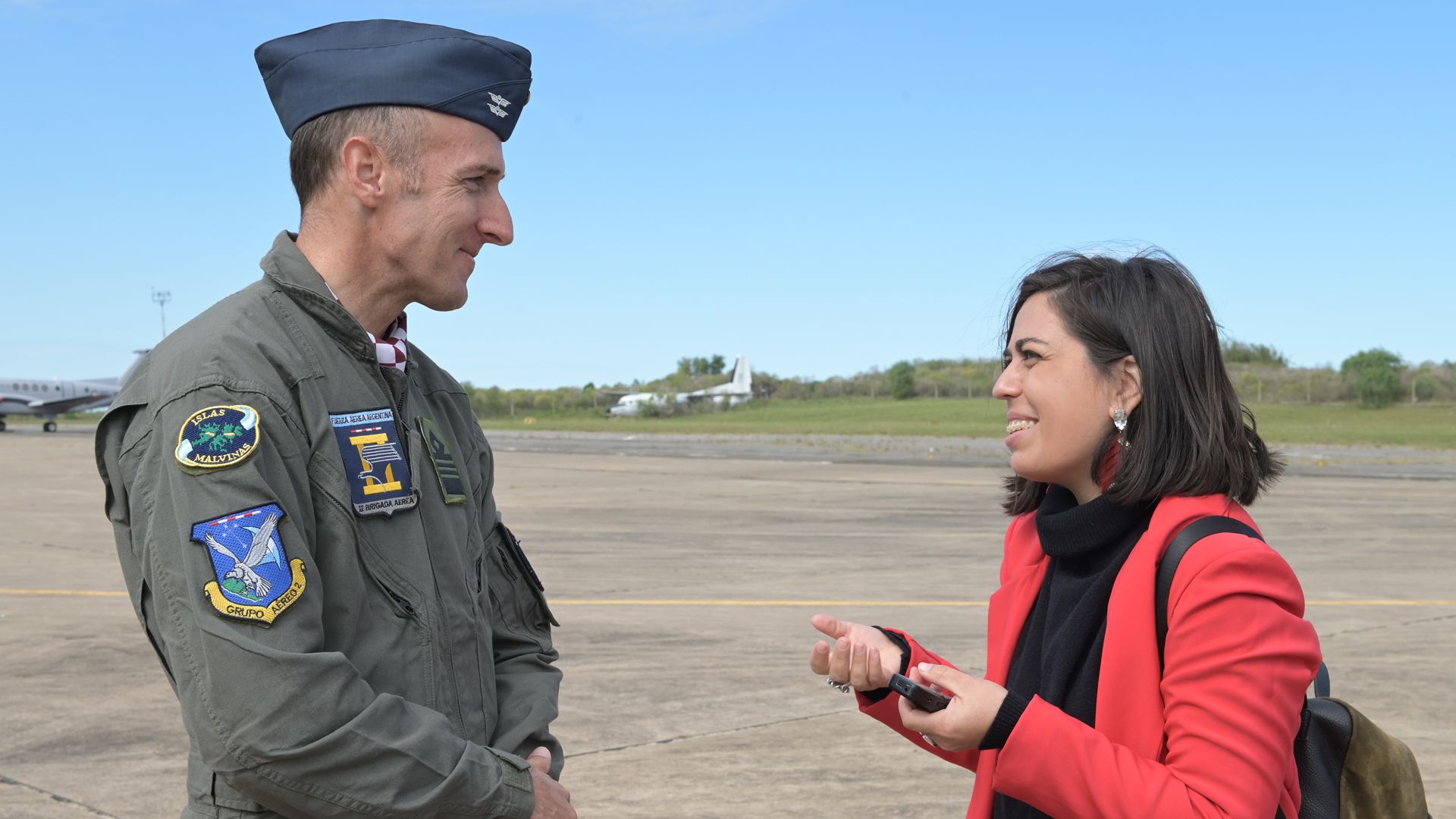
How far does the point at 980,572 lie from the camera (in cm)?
1068

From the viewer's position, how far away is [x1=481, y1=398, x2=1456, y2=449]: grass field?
47844 millimetres

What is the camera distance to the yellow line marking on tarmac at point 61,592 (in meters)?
9.25

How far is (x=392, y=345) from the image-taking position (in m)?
2.17

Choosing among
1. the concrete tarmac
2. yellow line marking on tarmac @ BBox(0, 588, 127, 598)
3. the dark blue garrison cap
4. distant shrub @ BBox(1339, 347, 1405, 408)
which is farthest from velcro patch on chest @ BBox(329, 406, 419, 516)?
distant shrub @ BBox(1339, 347, 1405, 408)

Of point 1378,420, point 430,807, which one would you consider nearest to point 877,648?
point 430,807

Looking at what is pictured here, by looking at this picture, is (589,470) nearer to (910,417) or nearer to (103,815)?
(103,815)

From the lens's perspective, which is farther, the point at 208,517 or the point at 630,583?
the point at 630,583

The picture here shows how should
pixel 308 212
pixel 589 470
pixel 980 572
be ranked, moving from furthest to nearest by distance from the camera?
pixel 589 470
pixel 980 572
pixel 308 212

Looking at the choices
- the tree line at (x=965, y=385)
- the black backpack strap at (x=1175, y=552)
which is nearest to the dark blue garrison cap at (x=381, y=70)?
the black backpack strap at (x=1175, y=552)

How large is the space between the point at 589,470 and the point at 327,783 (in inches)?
899

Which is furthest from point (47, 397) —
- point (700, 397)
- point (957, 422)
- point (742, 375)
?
point (742, 375)

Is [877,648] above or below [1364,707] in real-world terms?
above

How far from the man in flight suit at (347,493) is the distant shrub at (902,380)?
9568cm

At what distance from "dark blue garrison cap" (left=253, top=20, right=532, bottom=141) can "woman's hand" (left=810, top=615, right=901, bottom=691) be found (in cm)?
122
